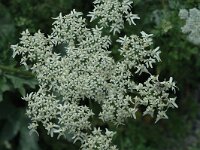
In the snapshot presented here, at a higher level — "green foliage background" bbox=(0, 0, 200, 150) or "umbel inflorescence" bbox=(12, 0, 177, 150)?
"green foliage background" bbox=(0, 0, 200, 150)

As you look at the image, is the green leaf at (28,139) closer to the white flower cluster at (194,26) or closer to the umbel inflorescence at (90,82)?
the umbel inflorescence at (90,82)

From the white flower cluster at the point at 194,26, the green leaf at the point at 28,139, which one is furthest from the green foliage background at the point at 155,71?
the white flower cluster at the point at 194,26

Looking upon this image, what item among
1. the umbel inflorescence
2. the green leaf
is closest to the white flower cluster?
the umbel inflorescence

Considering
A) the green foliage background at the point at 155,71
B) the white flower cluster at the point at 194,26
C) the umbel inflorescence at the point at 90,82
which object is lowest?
the umbel inflorescence at the point at 90,82

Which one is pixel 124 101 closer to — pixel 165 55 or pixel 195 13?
pixel 195 13

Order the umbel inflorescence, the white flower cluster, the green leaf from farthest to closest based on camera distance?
the green leaf → the white flower cluster → the umbel inflorescence

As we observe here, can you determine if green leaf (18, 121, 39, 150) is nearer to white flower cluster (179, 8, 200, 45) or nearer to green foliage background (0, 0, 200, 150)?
green foliage background (0, 0, 200, 150)

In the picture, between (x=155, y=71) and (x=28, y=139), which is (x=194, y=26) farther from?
(x=28, y=139)
